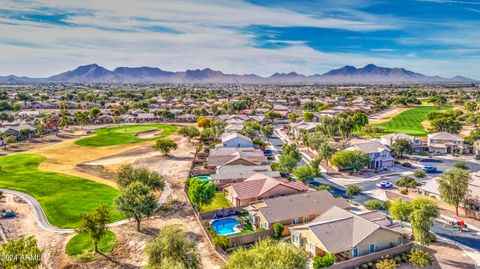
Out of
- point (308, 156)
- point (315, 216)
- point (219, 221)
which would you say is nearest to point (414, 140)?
point (308, 156)

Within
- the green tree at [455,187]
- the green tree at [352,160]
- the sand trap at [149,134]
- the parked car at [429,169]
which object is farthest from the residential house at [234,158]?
the sand trap at [149,134]

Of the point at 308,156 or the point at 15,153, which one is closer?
the point at 308,156

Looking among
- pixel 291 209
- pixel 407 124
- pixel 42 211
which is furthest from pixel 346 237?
pixel 407 124

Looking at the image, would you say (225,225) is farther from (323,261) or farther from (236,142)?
(236,142)

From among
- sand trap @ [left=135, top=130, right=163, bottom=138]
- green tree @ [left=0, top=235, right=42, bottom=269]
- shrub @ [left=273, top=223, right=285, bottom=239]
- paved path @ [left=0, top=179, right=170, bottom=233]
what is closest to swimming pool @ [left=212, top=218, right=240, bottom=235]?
shrub @ [left=273, top=223, right=285, bottom=239]

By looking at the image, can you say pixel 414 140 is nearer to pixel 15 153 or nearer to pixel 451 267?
pixel 451 267

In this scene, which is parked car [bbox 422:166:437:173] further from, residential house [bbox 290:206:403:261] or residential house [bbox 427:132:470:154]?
residential house [bbox 290:206:403:261]

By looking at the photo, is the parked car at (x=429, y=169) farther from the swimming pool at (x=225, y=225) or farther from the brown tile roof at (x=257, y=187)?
the swimming pool at (x=225, y=225)
